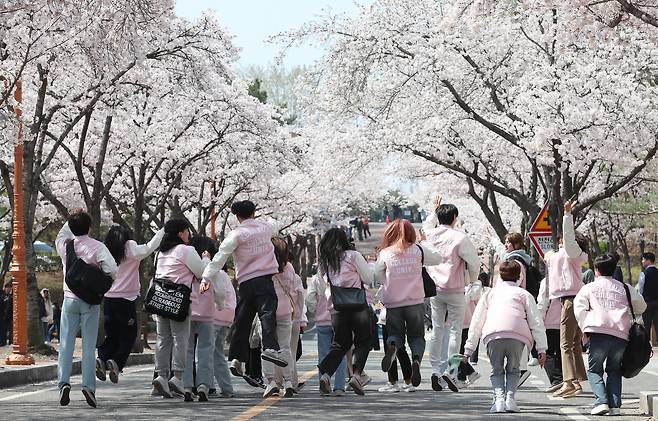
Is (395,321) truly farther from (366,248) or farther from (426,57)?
(366,248)

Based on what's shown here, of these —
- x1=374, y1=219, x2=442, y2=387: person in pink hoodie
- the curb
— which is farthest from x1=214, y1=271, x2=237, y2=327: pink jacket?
the curb

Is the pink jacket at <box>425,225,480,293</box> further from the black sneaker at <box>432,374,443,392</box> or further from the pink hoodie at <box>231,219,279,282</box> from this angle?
the pink hoodie at <box>231,219,279,282</box>

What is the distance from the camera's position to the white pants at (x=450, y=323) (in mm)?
13762

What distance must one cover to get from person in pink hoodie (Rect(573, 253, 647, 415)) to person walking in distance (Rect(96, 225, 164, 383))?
4.34 metres

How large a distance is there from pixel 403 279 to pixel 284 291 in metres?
1.26

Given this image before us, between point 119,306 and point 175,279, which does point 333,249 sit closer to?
point 175,279

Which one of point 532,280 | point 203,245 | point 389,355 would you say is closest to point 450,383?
point 389,355

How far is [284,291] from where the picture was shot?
13727mm

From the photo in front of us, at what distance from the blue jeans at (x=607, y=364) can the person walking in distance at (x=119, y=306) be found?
4.43m

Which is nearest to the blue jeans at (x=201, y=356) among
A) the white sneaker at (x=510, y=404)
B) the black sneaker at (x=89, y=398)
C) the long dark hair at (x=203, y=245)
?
the long dark hair at (x=203, y=245)

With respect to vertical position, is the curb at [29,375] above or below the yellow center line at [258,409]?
above

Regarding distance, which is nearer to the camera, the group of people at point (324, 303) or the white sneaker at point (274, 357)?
the group of people at point (324, 303)

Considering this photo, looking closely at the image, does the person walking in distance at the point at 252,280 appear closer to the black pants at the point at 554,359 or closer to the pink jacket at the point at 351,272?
the pink jacket at the point at 351,272

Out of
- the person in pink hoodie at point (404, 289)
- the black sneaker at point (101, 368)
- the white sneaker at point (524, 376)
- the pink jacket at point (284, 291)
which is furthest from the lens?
the pink jacket at point (284, 291)
